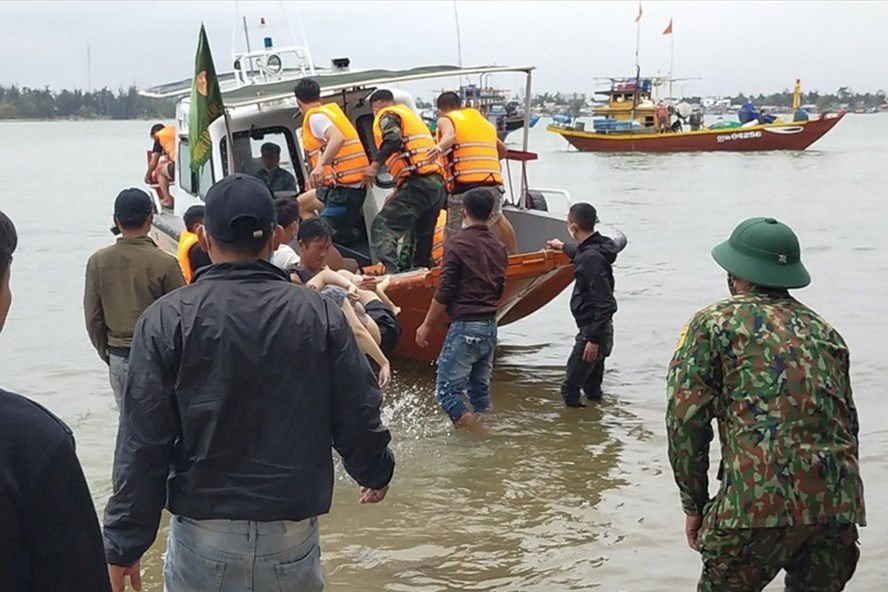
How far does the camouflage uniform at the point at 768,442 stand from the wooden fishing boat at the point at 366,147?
16.2 feet

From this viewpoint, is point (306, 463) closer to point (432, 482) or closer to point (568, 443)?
point (432, 482)

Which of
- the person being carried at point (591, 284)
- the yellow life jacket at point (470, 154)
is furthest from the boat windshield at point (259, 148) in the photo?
the person being carried at point (591, 284)

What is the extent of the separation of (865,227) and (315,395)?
22942 mm

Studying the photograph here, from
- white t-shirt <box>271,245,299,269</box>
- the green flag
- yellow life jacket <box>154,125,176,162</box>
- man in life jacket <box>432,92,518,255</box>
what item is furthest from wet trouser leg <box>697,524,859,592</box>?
yellow life jacket <box>154,125,176,162</box>

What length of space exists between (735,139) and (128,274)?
48.8m

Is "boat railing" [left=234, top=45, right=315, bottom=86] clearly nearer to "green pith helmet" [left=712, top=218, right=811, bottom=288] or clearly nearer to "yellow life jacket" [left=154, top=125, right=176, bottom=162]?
"yellow life jacket" [left=154, top=125, right=176, bottom=162]

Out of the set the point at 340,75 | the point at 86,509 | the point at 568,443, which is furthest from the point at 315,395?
the point at 340,75

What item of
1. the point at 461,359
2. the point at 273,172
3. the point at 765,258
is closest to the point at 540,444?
the point at 461,359

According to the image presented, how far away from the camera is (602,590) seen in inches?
214

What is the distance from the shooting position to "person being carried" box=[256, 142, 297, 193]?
32.9ft

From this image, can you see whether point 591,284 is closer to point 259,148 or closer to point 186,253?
point 186,253

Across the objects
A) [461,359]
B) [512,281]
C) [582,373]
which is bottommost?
[582,373]

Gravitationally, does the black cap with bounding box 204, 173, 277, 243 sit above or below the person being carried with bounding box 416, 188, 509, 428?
above

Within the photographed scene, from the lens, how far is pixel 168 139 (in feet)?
41.1
